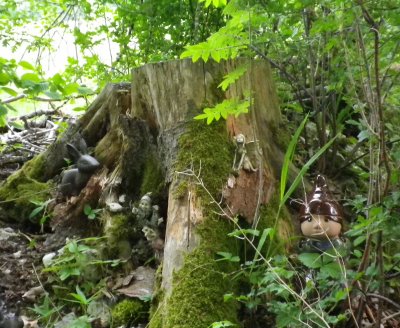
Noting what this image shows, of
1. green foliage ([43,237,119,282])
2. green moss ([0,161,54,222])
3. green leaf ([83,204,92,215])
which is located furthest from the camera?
green moss ([0,161,54,222])

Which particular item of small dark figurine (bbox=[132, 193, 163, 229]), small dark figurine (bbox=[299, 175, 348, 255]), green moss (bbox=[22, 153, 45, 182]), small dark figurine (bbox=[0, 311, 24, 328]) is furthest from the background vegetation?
small dark figurine (bbox=[0, 311, 24, 328])

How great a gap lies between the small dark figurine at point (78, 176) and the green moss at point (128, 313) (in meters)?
1.23

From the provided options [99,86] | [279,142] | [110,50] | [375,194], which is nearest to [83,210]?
[279,142]

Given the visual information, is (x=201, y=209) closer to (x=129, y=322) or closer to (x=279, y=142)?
(x=129, y=322)

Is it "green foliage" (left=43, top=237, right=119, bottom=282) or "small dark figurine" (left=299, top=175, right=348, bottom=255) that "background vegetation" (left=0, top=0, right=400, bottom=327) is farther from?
"green foliage" (left=43, top=237, right=119, bottom=282)

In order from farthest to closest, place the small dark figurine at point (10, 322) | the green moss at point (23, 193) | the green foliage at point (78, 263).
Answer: the green moss at point (23, 193), the green foliage at point (78, 263), the small dark figurine at point (10, 322)

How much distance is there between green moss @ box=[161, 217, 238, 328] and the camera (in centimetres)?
228

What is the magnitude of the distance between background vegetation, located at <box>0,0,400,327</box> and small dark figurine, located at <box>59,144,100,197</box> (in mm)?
626

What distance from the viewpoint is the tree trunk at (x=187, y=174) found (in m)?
2.45

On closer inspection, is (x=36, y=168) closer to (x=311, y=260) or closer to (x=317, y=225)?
(x=317, y=225)

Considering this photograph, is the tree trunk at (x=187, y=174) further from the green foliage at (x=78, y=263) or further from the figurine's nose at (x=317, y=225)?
the figurine's nose at (x=317, y=225)

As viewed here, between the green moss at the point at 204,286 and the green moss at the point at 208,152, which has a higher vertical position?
the green moss at the point at 208,152

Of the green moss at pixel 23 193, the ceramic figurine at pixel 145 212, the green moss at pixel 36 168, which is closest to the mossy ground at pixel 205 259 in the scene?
the ceramic figurine at pixel 145 212

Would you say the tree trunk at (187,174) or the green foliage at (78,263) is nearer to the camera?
the tree trunk at (187,174)
